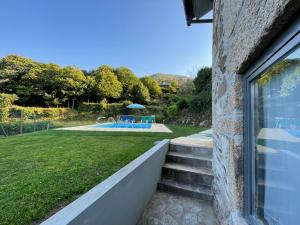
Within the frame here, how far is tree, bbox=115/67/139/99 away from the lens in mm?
31922

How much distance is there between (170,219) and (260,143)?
199cm

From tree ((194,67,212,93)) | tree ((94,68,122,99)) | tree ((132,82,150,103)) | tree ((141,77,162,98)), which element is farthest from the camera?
tree ((141,77,162,98))

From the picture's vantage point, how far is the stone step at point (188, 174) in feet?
11.0

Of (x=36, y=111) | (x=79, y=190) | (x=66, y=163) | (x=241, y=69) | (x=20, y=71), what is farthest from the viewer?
(x=20, y=71)

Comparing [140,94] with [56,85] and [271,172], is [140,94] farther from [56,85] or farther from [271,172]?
[271,172]

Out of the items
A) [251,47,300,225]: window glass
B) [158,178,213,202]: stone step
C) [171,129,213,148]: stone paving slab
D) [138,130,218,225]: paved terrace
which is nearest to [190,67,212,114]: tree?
[171,129,213,148]: stone paving slab

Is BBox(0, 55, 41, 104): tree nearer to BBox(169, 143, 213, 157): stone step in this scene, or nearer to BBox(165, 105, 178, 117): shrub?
BBox(165, 105, 178, 117): shrub

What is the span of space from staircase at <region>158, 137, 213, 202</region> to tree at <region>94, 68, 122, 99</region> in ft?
87.6

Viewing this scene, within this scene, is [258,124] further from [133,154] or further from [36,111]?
[36,111]

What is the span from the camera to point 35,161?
3672 millimetres

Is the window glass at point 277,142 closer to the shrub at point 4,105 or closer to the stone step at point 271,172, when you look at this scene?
the stone step at point 271,172

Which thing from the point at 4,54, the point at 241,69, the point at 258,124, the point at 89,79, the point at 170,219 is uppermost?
the point at 4,54

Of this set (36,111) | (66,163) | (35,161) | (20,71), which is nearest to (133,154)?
(66,163)

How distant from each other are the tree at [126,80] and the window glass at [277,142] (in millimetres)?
30402
